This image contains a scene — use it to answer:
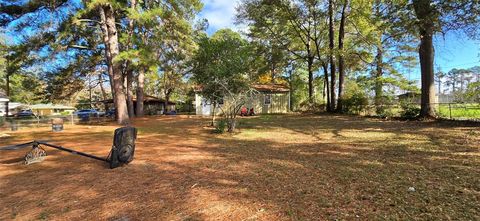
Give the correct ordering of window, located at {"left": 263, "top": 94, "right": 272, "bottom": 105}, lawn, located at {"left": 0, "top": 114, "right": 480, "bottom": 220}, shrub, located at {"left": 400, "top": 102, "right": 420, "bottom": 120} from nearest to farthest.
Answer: lawn, located at {"left": 0, "top": 114, "right": 480, "bottom": 220}
shrub, located at {"left": 400, "top": 102, "right": 420, "bottom": 120}
window, located at {"left": 263, "top": 94, "right": 272, "bottom": 105}

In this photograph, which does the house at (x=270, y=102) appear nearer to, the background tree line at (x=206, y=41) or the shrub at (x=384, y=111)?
the background tree line at (x=206, y=41)

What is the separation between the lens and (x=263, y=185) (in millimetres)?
4043

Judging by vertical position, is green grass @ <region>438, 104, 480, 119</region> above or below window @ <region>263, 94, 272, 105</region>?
below

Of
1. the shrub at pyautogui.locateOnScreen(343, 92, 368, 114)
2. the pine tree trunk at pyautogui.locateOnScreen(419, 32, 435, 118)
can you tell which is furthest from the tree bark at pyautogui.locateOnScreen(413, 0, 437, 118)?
the shrub at pyautogui.locateOnScreen(343, 92, 368, 114)

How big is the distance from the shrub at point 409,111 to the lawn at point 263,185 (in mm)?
6155

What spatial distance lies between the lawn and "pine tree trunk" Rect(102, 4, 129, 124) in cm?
900

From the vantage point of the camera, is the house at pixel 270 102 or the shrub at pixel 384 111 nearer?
the shrub at pixel 384 111

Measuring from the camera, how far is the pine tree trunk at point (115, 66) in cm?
1479

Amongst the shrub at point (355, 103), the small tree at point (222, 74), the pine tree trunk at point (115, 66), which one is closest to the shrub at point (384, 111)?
the shrub at point (355, 103)

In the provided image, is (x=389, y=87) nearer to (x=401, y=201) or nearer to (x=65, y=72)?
(x=401, y=201)

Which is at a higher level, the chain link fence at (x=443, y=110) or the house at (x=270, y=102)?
the house at (x=270, y=102)

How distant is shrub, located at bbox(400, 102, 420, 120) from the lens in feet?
41.2

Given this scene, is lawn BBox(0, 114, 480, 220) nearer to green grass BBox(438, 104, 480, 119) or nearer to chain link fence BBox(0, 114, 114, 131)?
green grass BBox(438, 104, 480, 119)

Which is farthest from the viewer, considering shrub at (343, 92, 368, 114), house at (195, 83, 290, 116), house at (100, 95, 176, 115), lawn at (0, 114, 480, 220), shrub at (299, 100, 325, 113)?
house at (100, 95, 176, 115)
